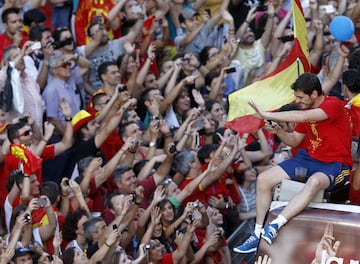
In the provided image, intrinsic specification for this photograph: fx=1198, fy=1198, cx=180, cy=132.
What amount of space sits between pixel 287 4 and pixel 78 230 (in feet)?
27.6

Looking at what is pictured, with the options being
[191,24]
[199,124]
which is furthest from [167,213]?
[191,24]

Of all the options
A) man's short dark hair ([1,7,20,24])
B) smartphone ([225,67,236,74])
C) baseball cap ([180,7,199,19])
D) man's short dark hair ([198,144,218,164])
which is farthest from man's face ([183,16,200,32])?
man's short dark hair ([198,144,218,164])

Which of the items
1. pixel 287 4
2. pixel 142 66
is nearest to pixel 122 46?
pixel 142 66

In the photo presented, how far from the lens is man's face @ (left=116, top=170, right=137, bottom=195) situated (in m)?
12.8

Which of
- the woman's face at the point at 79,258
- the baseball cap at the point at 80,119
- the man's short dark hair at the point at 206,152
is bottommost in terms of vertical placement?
the man's short dark hair at the point at 206,152

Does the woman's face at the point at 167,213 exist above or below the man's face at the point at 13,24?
below

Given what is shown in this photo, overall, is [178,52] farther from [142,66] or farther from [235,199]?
[235,199]

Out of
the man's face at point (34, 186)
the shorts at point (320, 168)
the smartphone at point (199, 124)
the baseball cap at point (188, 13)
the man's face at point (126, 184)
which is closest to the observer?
the shorts at point (320, 168)

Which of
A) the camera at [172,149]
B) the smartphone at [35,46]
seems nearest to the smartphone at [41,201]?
the camera at [172,149]

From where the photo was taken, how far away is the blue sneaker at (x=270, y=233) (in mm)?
9445

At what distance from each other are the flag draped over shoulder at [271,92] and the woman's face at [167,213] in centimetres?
145

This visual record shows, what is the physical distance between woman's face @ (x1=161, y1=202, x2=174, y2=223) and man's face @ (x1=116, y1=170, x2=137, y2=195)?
18.3 inches

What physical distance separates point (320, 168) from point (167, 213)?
9.22 feet

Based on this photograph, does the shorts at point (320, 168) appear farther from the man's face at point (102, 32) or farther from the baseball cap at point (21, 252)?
the man's face at point (102, 32)
